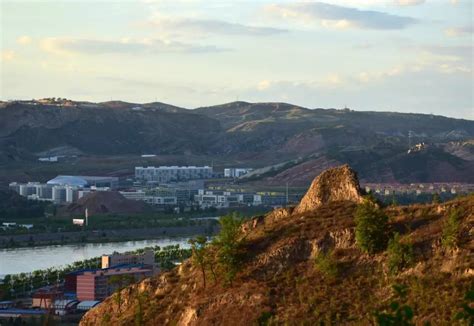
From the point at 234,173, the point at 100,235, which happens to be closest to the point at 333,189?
the point at 100,235

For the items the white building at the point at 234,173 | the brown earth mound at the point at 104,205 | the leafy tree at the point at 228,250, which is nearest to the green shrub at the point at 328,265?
the leafy tree at the point at 228,250

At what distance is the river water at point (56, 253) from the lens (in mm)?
71500

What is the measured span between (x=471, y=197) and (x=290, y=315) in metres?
4.38

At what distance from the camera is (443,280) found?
1931 centimetres

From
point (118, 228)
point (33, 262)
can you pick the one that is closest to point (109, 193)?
point (118, 228)

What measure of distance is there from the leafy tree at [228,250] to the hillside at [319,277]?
11 centimetres

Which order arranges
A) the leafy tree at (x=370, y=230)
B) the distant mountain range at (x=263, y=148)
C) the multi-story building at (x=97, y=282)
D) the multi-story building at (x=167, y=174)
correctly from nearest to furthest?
the leafy tree at (x=370, y=230) → the multi-story building at (x=97, y=282) → the distant mountain range at (x=263, y=148) → the multi-story building at (x=167, y=174)

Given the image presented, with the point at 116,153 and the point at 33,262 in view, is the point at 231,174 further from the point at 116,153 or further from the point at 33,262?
the point at 33,262

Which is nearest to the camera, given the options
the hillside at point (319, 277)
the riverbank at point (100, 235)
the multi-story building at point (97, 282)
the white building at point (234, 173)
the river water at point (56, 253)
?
the hillside at point (319, 277)

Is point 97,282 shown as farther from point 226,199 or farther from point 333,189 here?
point 226,199

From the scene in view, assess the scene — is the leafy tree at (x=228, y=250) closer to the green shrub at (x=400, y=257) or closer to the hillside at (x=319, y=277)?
the hillside at (x=319, y=277)

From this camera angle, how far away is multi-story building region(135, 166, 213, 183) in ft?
507

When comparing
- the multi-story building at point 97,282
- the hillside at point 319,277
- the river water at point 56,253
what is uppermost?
the hillside at point 319,277

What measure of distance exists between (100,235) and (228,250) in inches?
2865
